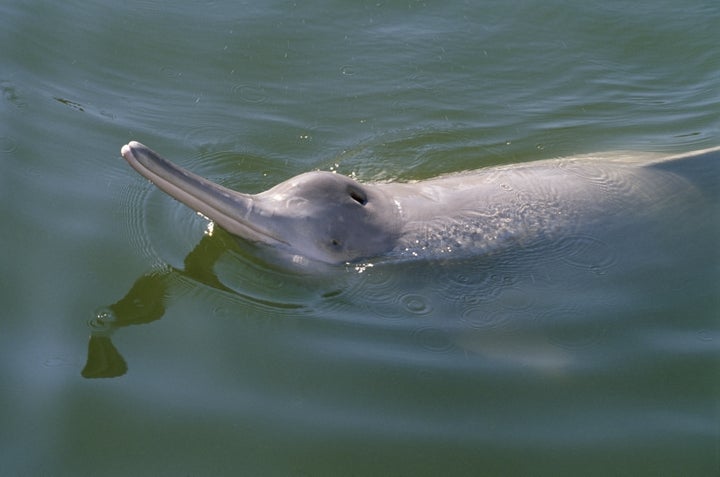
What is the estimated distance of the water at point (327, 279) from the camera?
5531 millimetres

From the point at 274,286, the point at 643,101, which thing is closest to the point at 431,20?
the point at 643,101

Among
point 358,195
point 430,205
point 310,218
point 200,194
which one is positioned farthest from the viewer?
point 430,205

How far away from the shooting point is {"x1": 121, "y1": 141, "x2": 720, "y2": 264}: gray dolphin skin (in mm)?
6648

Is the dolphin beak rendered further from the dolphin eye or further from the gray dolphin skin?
the dolphin eye

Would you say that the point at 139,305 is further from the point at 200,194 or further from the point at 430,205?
the point at 430,205

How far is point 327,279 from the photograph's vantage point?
22.2 ft

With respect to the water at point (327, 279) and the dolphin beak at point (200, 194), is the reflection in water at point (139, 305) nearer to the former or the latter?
the water at point (327, 279)

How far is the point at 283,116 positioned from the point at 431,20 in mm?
2745

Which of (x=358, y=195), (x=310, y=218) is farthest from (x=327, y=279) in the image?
(x=358, y=195)

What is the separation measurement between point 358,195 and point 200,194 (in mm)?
1242

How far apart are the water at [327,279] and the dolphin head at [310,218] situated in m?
0.22

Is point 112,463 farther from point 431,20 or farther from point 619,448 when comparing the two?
point 431,20

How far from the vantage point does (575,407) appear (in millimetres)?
5910

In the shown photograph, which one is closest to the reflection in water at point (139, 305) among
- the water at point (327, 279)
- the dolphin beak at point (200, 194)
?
the water at point (327, 279)
